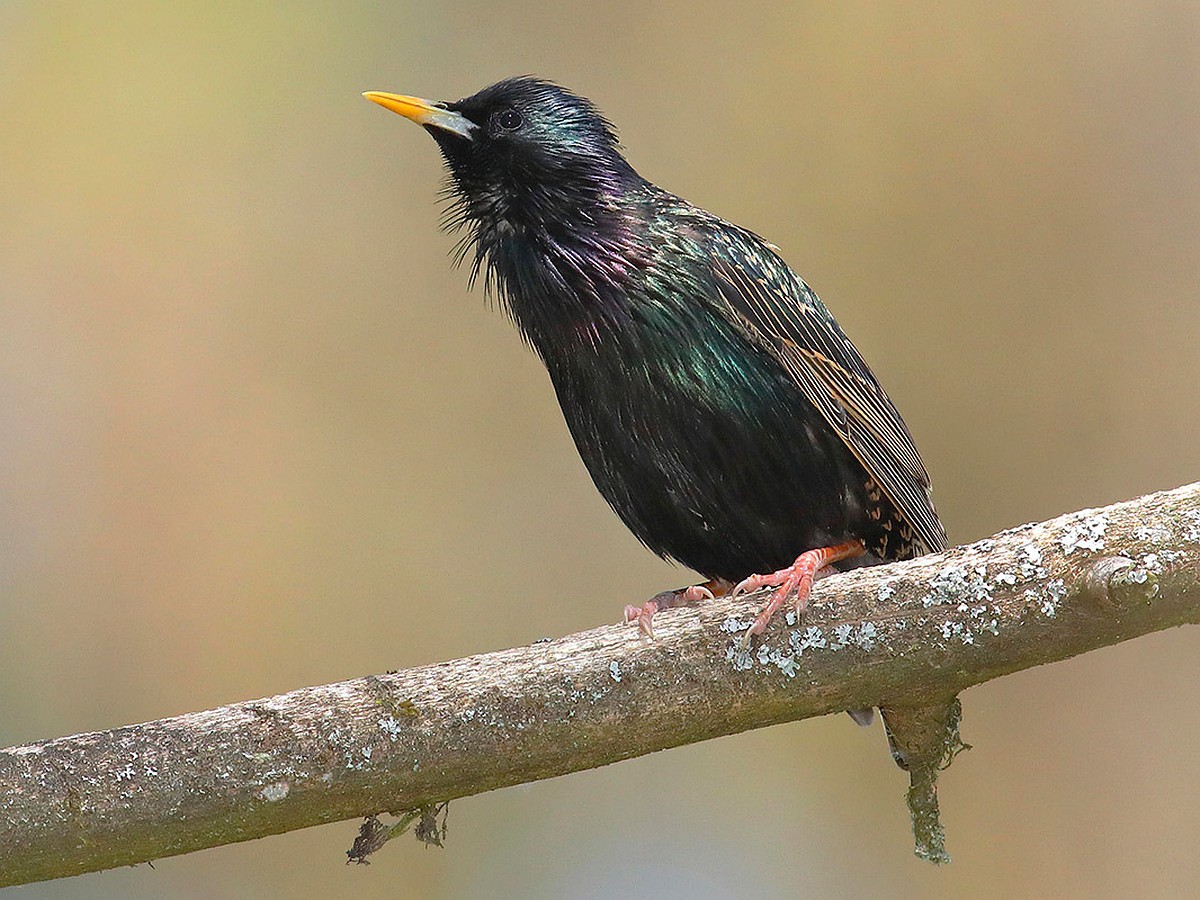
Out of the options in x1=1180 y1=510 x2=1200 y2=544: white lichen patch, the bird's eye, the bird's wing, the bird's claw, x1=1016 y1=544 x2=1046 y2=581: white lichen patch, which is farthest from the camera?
the bird's eye

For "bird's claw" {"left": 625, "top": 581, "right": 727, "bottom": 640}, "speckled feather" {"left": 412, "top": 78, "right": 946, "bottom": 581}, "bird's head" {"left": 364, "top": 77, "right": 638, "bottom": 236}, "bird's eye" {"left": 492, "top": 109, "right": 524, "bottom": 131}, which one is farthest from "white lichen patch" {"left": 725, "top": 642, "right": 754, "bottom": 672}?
"bird's eye" {"left": 492, "top": 109, "right": 524, "bottom": 131}

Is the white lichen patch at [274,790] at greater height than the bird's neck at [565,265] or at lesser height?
lesser

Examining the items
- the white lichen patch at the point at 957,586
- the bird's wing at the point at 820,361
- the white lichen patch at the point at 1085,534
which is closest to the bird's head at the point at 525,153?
the bird's wing at the point at 820,361

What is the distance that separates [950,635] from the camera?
2764 millimetres

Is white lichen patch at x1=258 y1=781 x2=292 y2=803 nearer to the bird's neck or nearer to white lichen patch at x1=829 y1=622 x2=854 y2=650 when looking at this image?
white lichen patch at x1=829 y1=622 x2=854 y2=650

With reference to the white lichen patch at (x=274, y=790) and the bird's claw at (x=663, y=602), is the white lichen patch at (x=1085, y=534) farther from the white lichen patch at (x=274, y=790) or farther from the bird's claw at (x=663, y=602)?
the white lichen patch at (x=274, y=790)

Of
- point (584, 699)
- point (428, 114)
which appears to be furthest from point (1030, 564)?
point (428, 114)

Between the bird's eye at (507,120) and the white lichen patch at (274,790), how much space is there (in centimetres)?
207

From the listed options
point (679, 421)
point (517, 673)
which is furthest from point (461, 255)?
point (517, 673)

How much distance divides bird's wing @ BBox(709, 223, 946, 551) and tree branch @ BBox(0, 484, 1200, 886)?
0.92 m

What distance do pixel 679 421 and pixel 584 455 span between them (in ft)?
1.33

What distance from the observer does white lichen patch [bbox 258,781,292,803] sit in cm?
274

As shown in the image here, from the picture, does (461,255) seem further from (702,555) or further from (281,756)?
(281,756)

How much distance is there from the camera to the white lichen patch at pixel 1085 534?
268cm
